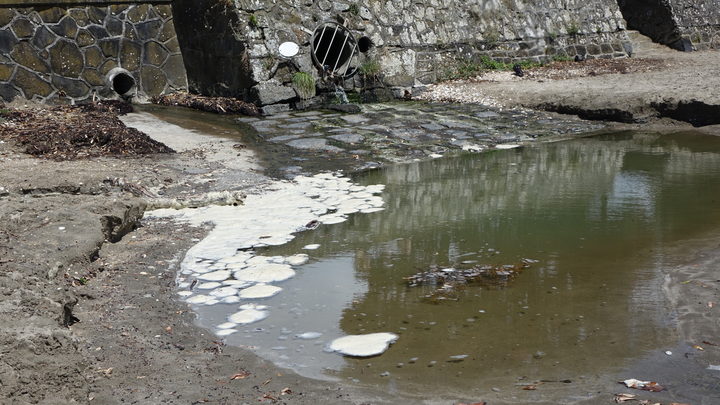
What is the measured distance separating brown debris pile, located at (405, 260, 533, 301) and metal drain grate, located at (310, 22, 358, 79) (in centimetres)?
680

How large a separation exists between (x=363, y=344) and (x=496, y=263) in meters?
1.37

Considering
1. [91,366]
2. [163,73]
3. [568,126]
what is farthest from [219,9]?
[91,366]

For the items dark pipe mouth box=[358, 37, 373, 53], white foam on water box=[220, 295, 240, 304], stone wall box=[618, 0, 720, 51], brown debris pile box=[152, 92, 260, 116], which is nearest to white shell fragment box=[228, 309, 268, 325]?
white foam on water box=[220, 295, 240, 304]

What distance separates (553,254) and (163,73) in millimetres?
7893

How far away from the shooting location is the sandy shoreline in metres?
2.88

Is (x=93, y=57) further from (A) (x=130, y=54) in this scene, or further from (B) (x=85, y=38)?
(A) (x=130, y=54)

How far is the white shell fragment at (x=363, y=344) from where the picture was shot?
132 inches

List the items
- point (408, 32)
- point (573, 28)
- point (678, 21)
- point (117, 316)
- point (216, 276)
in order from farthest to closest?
point (678, 21), point (573, 28), point (408, 32), point (216, 276), point (117, 316)

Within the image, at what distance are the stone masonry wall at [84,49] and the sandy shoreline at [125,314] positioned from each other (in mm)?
3758

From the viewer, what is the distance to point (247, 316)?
3803 millimetres

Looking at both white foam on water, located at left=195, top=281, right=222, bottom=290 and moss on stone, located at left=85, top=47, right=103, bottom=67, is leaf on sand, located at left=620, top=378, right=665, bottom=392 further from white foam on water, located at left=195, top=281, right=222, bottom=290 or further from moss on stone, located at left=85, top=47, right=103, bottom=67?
moss on stone, located at left=85, top=47, right=103, bottom=67

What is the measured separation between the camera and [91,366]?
3150 millimetres

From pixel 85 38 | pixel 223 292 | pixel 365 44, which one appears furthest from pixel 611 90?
pixel 223 292

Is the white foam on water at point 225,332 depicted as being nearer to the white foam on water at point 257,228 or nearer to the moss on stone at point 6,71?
the white foam on water at point 257,228
